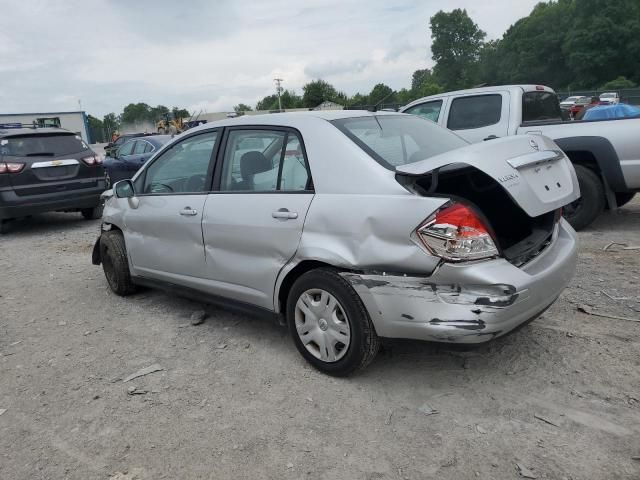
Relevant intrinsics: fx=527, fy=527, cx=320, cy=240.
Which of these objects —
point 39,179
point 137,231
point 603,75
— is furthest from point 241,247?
point 603,75

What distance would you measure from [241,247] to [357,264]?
0.99 m

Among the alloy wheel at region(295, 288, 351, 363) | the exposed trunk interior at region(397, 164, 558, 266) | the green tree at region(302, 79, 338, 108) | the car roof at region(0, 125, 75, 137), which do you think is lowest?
the alloy wheel at region(295, 288, 351, 363)

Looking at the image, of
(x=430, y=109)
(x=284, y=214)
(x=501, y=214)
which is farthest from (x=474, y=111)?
(x=284, y=214)

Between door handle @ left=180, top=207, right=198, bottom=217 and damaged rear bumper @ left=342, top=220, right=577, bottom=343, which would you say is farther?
door handle @ left=180, top=207, right=198, bottom=217

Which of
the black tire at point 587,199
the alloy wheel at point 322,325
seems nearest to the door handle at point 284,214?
the alloy wheel at point 322,325

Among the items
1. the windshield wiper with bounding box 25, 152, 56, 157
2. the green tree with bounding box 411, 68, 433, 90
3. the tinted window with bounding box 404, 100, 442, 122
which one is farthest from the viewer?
the green tree with bounding box 411, 68, 433, 90

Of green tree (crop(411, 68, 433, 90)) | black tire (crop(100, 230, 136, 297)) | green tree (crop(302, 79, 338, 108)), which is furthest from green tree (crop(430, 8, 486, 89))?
black tire (crop(100, 230, 136, 297))

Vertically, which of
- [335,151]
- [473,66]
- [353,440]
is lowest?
[353,440]

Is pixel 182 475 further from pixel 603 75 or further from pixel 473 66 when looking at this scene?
pixel 473 66

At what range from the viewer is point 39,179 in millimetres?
8320

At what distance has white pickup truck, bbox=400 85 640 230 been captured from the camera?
231 inches

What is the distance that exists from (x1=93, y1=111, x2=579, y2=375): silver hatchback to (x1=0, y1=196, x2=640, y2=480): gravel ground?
0.32 meters

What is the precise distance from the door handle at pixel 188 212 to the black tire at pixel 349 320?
3.68 feet

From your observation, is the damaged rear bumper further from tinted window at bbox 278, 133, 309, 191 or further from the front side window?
the front side window
